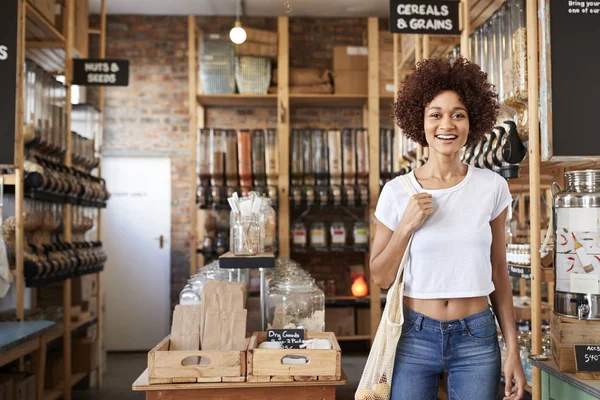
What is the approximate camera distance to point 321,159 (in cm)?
627

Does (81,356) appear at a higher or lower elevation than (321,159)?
lower

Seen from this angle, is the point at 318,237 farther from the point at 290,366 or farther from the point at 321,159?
the point at 290,366

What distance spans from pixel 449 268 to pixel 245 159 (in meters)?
4.59

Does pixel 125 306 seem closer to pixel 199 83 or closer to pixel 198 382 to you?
pixel 199 83

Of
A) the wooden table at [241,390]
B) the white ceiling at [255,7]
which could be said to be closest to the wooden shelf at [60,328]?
the wooden table at [241,390]

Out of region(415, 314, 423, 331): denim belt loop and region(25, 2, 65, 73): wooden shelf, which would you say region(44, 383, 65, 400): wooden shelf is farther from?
region(415, 314, 423, 331): denim belt loop

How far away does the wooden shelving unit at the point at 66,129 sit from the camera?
3674mm

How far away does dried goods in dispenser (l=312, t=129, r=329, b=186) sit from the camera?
6250 mm

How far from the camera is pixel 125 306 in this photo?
7027 mm

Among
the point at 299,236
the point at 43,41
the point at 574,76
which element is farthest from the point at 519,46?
the point at 299,236

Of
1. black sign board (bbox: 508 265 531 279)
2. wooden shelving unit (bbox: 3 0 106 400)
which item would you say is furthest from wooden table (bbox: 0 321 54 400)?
black sign board (bbox: 508 265 531 279)

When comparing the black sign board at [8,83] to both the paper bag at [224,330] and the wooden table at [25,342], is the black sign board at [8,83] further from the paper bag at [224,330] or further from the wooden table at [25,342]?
the paper bag at [224,330]

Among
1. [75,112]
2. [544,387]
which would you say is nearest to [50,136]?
[75,112]

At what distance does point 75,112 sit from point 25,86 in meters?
1.69
